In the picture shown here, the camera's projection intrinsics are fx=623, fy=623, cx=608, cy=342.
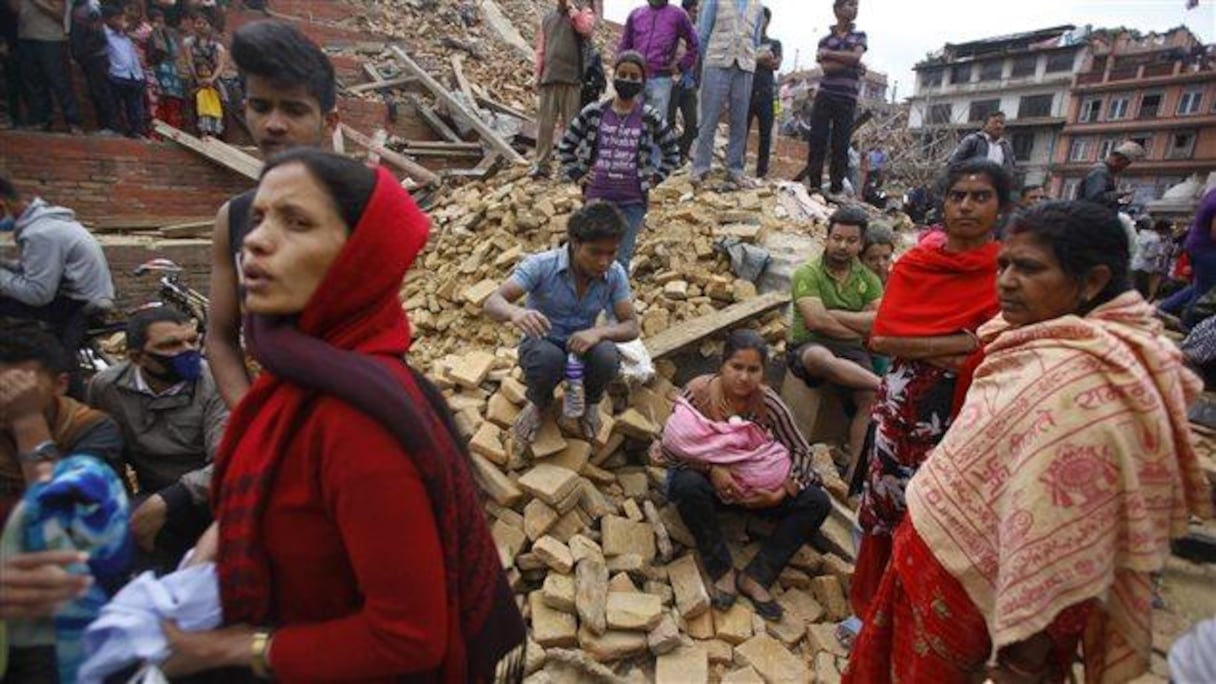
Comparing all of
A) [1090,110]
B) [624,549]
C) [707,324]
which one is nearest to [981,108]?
[1090,110]

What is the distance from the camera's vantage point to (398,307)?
113 cm

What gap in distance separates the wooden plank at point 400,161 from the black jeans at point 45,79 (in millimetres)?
3128

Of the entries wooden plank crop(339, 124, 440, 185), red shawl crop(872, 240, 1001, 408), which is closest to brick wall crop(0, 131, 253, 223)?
wooden plank crop(339, 124, 440, 185)

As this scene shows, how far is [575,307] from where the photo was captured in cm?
346

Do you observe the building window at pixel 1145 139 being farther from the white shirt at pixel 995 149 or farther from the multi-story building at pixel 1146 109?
the white shirt at pixel 995 149

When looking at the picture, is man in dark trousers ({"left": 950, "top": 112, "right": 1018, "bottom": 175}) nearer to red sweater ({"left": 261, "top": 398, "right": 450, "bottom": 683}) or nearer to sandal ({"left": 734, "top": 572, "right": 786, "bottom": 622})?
sandal ({"left": 734, "top": 572, "right": 786, "bottom": 622})

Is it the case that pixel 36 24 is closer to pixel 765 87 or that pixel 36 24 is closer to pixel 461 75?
pixel 461 75

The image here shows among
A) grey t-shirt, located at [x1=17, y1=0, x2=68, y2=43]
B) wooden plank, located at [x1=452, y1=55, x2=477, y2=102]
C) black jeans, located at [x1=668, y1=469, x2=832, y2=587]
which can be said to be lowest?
black jeans, located at [x1=668, y1=469, x2=832, y2=587]

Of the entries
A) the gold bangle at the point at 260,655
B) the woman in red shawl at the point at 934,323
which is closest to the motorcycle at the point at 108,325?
the gold bangle at the point at 260,655

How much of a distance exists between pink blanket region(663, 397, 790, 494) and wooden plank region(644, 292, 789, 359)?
1.08 m

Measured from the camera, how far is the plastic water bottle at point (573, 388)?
337cm

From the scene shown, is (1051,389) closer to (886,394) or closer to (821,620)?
(886,394)

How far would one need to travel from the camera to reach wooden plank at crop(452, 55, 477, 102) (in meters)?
11.1

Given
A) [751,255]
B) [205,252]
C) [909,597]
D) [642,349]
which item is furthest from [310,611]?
[205,252]
